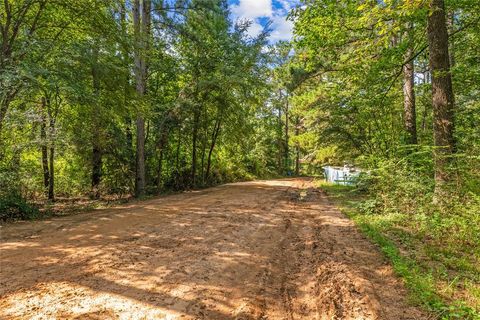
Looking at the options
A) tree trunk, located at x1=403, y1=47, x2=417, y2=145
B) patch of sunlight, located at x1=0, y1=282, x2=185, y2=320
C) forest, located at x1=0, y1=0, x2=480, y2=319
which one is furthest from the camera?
tree trunk, located at x1=403, y1=47, x2=417, y2=145

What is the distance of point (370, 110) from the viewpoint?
10.7 metres

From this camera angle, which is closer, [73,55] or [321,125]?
[73,55]

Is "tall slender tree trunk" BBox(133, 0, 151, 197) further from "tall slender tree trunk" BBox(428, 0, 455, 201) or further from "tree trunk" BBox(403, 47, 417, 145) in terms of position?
"tree trunk" BBox(403, 47, 417, 145)

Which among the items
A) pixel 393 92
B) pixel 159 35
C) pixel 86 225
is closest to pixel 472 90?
pixel 393 92

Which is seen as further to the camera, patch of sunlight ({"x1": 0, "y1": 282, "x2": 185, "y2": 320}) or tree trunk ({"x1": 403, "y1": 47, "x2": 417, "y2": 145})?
tree trunk ({"x1": 403, "y1": 47, "x2": 417, "y2": 145})

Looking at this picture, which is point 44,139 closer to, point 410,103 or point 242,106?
point 242,106

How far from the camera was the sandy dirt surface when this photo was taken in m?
2.89

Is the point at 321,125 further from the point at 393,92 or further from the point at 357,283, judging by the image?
the point at 357,283

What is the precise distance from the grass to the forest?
2 cm

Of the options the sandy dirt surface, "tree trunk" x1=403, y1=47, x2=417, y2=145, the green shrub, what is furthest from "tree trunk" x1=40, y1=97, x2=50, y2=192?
"tree trunk" x1=403, y1=47, x2=417, y2=145

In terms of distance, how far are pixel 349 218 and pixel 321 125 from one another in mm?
6754

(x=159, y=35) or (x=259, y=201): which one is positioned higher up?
(x=159, y=35)

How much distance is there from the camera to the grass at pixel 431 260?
9.71ft

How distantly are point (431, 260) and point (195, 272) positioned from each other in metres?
3.20
